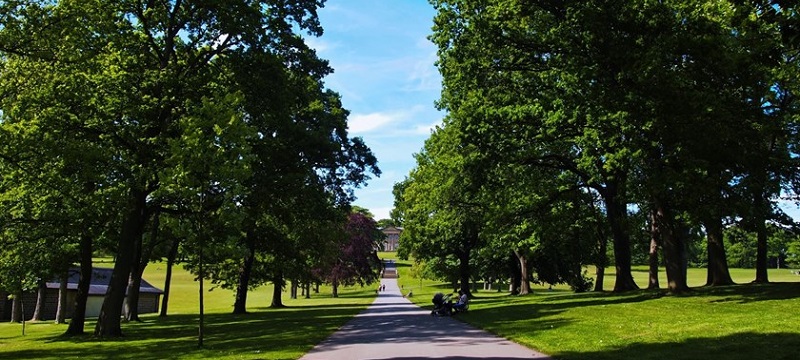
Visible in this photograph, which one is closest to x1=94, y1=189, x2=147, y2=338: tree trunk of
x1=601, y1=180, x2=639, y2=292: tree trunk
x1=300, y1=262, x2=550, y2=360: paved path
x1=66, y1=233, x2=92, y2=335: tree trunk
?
x1=66, y1=233, x2=92, y2=335: tree trunk

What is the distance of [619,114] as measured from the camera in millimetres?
18672

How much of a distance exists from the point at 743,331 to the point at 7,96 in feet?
70.0

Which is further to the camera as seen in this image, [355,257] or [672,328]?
[355,257]

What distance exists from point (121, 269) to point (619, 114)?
17922 mm

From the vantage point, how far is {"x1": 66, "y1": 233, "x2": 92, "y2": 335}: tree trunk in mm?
23656

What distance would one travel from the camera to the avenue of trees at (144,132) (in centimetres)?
1600

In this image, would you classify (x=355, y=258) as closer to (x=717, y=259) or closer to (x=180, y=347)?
(x=717, y=259)

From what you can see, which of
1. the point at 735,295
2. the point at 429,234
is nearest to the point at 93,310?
the point at 429,234

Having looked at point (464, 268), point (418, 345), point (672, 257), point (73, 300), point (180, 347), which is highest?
point (672, 257)

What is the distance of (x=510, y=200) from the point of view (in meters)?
28.0

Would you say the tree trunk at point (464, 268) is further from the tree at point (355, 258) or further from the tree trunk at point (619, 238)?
the tree trunk at point (619, 238)

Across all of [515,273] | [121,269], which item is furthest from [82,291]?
[515,273]

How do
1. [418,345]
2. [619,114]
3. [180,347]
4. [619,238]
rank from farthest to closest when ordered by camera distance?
[619,238], [619,114], [180,347], [418,345]

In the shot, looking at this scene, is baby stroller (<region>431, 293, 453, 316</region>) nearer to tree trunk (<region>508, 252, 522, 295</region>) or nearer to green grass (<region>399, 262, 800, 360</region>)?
green grass (<region>399, 262, 800, 360</region>)
